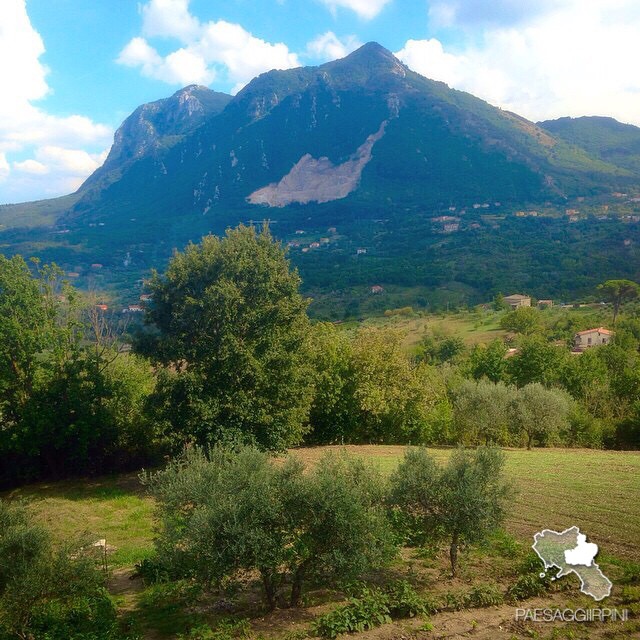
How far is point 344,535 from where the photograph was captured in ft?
34.4

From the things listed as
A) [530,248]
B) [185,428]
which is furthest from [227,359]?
[530,248]

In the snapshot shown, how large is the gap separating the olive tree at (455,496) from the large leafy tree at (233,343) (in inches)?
377

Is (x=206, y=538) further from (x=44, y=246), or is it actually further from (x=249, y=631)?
(x=44, y=246)

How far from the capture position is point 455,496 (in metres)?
11.8

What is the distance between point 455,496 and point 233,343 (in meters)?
11.6

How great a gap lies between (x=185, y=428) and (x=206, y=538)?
10318 mm

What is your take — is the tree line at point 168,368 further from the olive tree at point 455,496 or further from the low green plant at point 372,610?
the low green plant at point 372,610

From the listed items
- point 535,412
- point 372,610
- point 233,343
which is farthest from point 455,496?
point 535,412

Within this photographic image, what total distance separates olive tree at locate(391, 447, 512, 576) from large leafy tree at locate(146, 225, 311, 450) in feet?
31.5

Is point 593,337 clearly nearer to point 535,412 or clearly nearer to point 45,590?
point 535,412

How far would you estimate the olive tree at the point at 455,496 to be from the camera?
11727 millimetres

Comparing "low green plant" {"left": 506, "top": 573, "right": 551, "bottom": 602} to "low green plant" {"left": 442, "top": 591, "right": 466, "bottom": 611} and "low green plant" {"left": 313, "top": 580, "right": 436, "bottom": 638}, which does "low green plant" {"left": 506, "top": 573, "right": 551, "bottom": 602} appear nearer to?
"low green plant" {"left": 442, "top": 591, "right": 466, "bottom": 611}

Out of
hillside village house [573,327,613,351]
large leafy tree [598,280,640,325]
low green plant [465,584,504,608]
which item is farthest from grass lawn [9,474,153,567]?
large leafy tree [598,280,640,325]

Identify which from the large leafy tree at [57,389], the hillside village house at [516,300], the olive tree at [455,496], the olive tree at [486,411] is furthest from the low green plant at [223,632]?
the hillside village house at [516,300]
